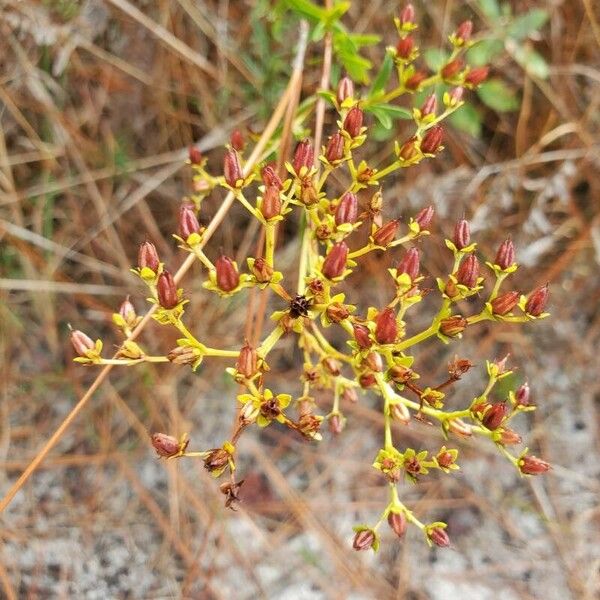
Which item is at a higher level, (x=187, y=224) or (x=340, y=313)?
(x=187, y=224)

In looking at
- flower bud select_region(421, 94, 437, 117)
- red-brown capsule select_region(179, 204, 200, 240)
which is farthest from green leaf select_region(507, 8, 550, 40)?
red-brown capsule select_region(179, 204, 200, 240)

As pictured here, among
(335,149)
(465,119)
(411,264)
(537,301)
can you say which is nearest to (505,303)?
(537,301)

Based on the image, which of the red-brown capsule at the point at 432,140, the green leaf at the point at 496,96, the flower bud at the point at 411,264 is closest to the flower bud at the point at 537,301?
→ the flower bud at the point at 411,264

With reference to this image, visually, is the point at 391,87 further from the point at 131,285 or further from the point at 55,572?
the point at 55,572

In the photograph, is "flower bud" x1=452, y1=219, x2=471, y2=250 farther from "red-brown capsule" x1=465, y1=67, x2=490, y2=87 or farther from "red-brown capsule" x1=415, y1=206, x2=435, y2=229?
"red-brown capsule" x1=465, y1=67, x2=490, y2=87

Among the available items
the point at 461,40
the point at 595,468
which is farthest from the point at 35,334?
the point at 595,468

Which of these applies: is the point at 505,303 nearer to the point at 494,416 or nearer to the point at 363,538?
the point at 494,416
